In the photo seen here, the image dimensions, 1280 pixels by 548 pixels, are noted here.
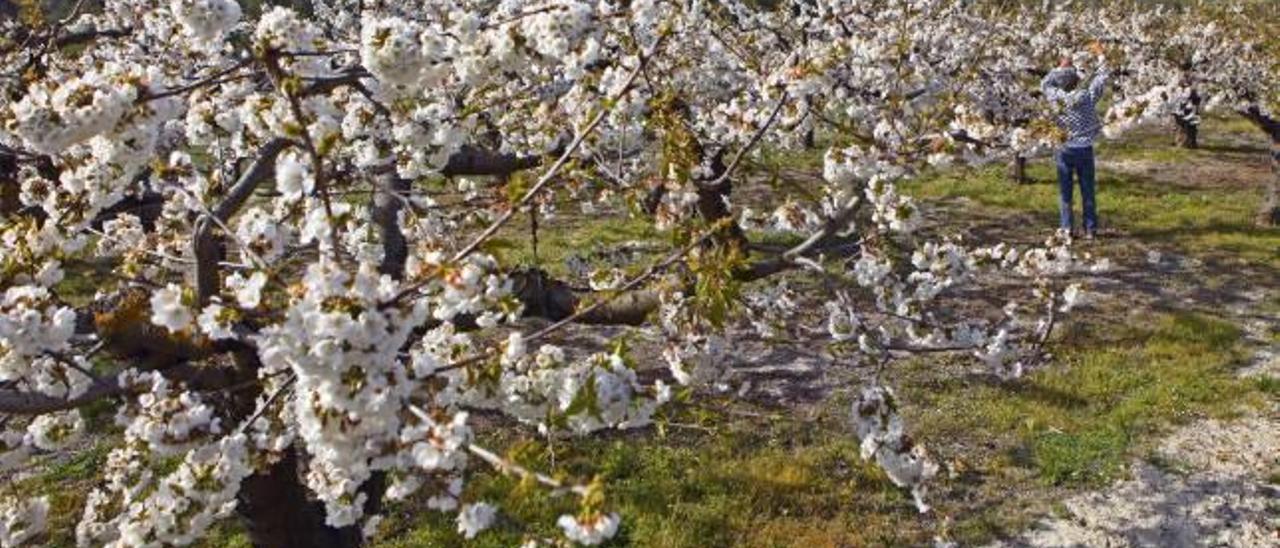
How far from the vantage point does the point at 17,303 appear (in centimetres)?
374

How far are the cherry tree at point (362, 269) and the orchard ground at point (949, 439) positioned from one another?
528 mm

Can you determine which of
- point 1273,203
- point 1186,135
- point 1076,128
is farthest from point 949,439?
point 1186,135

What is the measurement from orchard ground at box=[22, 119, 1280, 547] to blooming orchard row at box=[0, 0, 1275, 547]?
678 mm

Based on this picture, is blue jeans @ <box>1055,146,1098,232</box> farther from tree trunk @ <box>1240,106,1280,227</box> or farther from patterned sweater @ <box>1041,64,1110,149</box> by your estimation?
tree trunk @ <box>1240,106,1280,227</box>

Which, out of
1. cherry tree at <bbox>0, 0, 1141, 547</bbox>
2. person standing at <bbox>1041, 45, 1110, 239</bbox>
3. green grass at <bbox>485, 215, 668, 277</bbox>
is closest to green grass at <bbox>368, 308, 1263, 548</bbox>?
cherry tree at <bbox>0, 0, 1141, 547</bbox>

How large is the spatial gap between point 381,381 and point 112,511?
3.84 m

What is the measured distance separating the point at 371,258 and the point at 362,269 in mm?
2333

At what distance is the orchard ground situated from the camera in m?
7.41

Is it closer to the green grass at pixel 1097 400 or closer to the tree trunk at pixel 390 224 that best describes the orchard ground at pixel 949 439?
the green grass at pixel 1097 400

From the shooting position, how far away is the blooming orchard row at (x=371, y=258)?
339 cm

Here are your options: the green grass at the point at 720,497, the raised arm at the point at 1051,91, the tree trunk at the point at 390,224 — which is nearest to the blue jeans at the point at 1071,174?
the raised arm at the point at 1051,91

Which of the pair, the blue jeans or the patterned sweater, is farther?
the blue jeans

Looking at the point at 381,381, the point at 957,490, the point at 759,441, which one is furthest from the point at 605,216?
the point at 381,381

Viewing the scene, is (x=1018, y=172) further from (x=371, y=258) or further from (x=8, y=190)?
(x=8, y=190)
